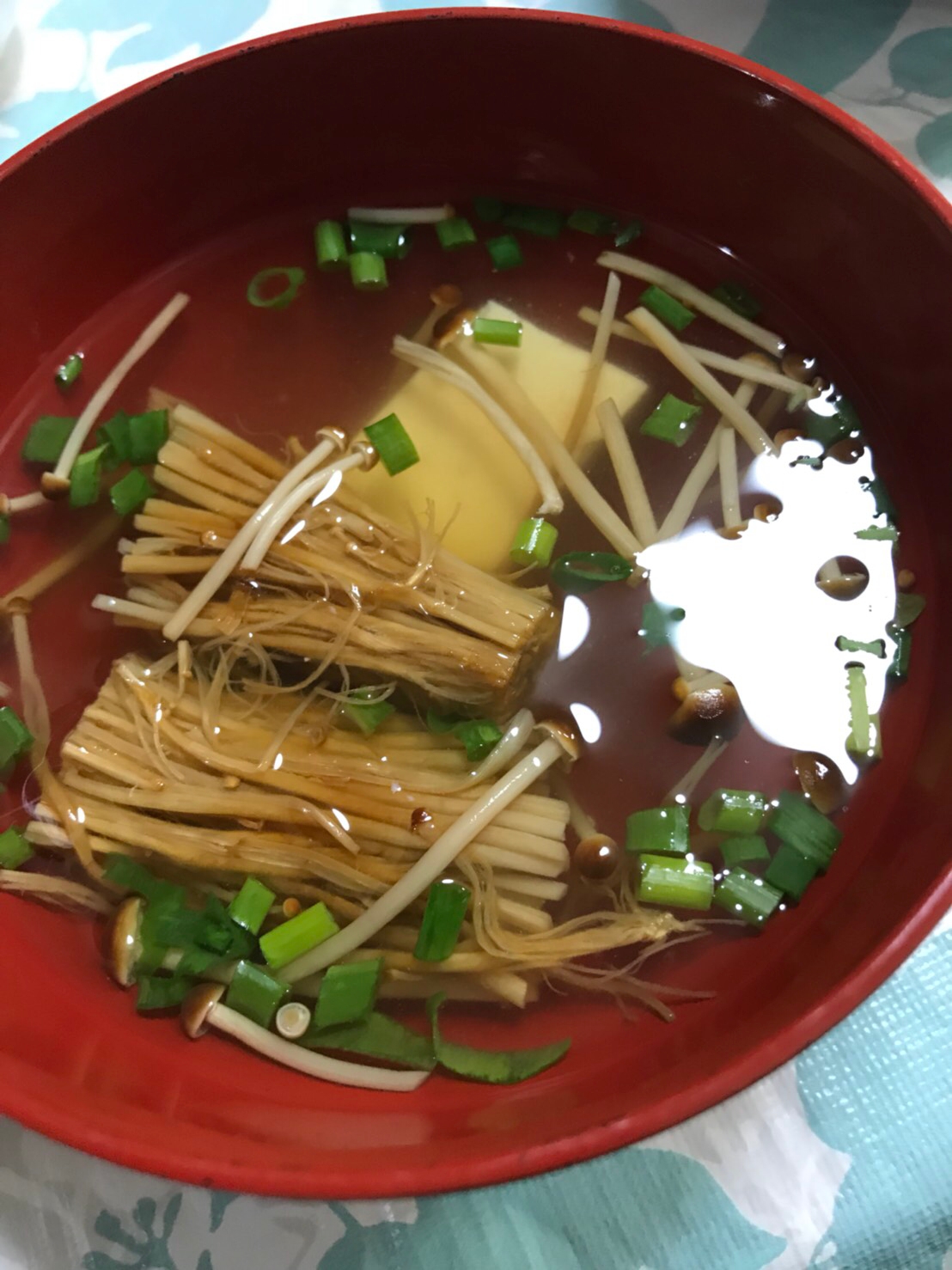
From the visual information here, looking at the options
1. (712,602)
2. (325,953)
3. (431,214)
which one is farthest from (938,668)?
(431,214)

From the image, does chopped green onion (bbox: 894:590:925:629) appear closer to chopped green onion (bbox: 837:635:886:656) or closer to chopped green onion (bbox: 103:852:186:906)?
chopped green onion (bbox: 837:635:886:656)

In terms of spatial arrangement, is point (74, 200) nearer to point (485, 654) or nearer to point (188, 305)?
point (188, 305)

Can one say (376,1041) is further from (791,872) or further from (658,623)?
(658,623)

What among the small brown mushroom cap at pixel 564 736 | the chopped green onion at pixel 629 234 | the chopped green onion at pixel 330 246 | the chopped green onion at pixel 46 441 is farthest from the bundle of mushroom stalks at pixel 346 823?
the chopped green onion at pixel 629 234

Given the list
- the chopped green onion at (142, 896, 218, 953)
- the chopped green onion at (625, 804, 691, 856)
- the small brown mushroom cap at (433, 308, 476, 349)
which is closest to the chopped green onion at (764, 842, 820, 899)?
the chopped green onion at (625, 804, 691, 856)

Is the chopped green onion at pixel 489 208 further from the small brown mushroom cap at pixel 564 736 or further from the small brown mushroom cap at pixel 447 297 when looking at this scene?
the small brown mushroom cap at pixel 564 736

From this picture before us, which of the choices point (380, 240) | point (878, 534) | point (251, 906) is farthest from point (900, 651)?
point (380, 240)
